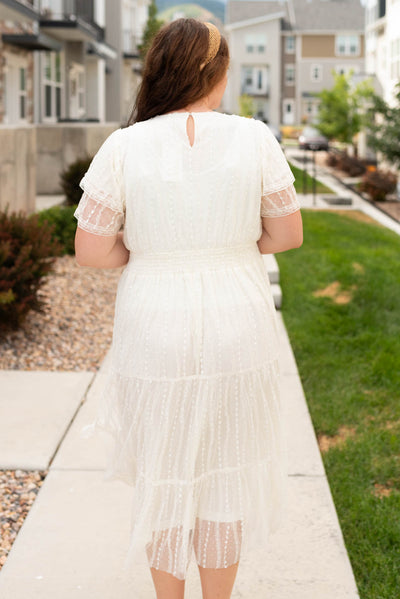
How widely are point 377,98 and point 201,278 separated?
19961 mm

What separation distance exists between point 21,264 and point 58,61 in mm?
19802

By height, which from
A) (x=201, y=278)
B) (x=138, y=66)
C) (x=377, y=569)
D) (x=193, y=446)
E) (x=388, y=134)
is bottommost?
(x=377, y=569)

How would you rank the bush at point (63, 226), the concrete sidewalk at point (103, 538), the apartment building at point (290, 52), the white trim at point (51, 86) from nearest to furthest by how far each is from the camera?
the concrete sidewalk at point (103, 538)
the bush at point (63, 226)
the white trim at point (51, 86)
the apartment building at point (290, 52)

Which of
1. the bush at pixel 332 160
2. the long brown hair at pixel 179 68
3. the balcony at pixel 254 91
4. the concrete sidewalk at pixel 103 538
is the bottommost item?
the concrete sidewalk at pixel 103 538

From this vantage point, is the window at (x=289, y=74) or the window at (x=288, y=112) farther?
the window at (x=288, y=112)

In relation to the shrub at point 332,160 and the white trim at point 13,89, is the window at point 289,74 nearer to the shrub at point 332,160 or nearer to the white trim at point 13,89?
the shrub at point 332,160

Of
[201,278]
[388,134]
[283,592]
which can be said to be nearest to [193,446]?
[201,278]

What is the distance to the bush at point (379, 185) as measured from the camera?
20.8 m

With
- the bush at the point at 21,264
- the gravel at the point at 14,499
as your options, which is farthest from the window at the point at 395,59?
the gravel at the point at 14,499

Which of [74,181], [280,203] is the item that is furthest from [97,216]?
[74,181]

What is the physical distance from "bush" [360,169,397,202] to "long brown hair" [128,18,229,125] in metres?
19.1

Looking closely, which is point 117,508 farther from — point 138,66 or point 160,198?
point 138,66

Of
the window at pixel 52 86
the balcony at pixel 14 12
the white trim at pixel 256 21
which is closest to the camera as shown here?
the balcony at pixel 14 12

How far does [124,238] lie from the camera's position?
2.43 m
